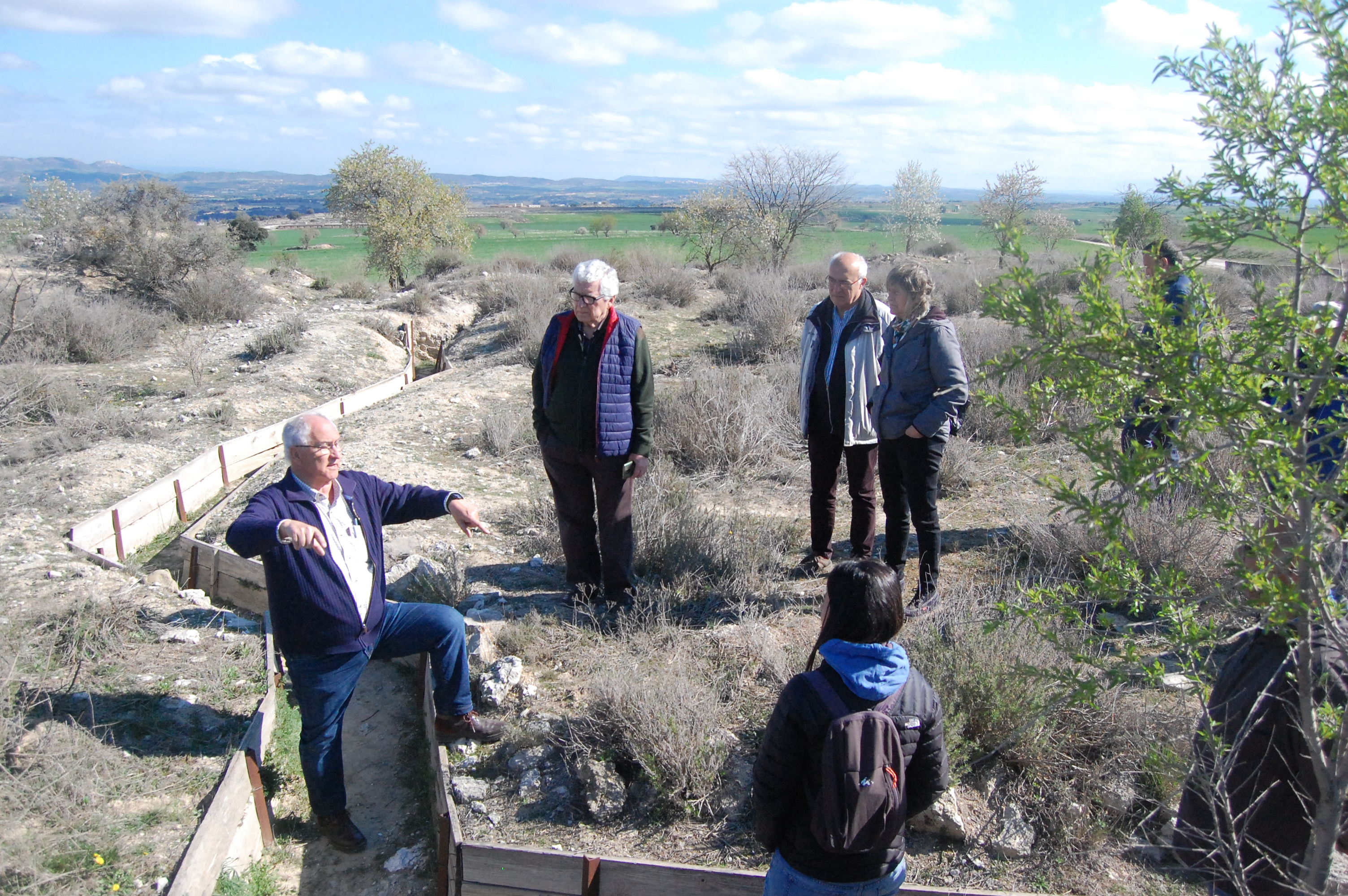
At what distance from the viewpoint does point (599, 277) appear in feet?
13.1

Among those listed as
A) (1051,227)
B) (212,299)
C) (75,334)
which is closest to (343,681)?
(75,334)

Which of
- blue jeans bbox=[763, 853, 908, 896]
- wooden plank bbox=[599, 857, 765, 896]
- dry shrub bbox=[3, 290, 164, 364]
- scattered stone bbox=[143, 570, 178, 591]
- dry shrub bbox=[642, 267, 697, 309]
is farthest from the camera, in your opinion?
dry shrub bbox=[642, 267, 697, 309]

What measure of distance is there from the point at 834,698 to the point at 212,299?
17747mm

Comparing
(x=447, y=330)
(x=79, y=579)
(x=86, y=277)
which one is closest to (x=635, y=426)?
(x=79, y=579)

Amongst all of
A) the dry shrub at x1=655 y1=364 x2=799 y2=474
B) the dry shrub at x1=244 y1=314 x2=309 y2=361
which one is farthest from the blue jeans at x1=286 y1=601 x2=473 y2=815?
the dry shrub at x1=244 y1=314 x2=309 y2=361

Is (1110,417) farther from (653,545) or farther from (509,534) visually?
(509,534)

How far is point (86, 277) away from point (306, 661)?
1858 cm

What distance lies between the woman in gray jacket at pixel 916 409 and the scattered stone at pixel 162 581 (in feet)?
14.6

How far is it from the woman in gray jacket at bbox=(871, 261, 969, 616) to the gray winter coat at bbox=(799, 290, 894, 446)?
0.07 metres

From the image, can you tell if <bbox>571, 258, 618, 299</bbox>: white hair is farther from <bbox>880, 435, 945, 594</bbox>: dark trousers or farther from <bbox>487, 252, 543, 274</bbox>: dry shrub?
<bbox>487, 252, 543, 274</bbox>: dry shrub

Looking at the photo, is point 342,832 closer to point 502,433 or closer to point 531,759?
point 531,759

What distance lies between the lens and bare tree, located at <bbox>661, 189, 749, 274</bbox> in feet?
86.8

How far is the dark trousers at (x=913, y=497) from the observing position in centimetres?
410

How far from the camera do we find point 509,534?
6004 millimetres
